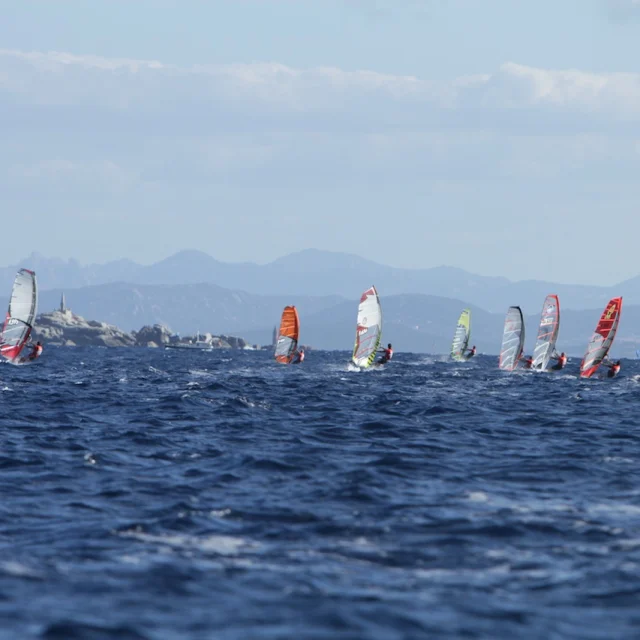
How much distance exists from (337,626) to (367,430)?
20.7 meters

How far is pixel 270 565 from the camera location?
602 inches

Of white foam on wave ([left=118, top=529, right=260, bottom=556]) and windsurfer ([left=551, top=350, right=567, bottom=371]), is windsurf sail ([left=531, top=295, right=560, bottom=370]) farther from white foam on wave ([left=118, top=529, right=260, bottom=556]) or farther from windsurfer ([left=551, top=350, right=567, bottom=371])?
white foam on wave ([left=118, top=529, right=260, bottom=556])

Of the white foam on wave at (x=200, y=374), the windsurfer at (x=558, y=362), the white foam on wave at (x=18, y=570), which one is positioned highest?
the windsurfer at (x=558, y=362)

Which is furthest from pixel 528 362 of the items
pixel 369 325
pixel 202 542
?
pixel 202 542

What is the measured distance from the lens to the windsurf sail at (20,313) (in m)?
68.8

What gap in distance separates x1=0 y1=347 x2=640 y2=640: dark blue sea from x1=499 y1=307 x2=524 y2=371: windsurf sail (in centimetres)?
4420

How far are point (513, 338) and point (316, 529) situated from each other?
6503cm

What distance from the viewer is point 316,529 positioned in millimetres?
17656

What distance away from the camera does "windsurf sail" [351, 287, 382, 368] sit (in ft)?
249

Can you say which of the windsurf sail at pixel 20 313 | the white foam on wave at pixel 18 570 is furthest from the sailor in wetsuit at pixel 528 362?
the white foam on wave at pixel 18 570

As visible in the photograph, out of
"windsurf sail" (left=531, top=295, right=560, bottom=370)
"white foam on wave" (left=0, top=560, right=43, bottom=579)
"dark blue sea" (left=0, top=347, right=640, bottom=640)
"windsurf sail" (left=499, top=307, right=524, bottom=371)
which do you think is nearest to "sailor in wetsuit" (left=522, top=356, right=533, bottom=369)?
"windsurf sail" (left=531, top=295, right=560, bottom=370)

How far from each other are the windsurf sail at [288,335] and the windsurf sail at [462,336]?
2580cm

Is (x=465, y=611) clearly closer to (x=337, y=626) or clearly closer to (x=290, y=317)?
(x=337, y=626)

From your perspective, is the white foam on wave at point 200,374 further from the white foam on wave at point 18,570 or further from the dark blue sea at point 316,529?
the white foam on wave at point 18,570
